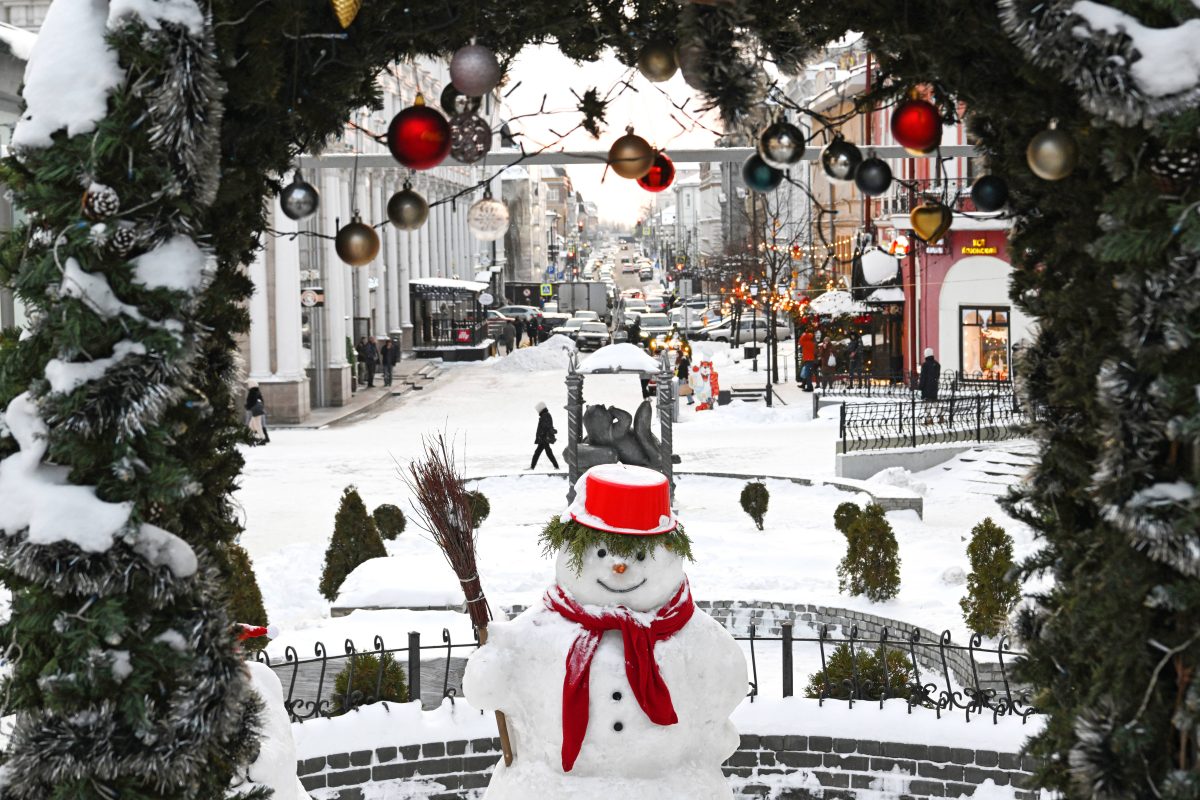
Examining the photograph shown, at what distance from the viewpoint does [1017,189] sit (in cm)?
414

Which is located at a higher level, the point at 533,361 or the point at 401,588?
the point at 533,361

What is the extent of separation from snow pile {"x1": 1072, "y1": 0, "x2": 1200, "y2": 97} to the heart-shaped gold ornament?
196cm

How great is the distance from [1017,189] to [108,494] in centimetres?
263

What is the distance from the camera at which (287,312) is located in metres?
31.8

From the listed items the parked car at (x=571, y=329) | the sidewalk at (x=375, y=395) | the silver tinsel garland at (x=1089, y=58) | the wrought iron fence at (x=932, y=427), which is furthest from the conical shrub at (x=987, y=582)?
the parked car at (x=571, y=329)

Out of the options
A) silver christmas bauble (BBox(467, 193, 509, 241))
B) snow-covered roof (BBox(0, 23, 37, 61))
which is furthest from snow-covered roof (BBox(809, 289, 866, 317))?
silver christmas bauble (BBox(467, 193, 509, 241))

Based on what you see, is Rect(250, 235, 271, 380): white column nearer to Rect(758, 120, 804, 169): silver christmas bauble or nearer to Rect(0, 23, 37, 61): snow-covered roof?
Rect(0, 23, 37, 61): snow-covered roof

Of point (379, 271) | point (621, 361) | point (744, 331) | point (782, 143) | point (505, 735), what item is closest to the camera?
point (782, 143)

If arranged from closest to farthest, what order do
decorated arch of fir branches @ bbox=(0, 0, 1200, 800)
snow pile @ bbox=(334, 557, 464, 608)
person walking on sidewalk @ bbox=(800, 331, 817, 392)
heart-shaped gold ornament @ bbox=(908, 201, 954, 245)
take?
decorated arch of fir branches @ bbox=(0, 0, 1200, 800) < heart-shaped gold ornament @ bbox=(908, 201, 954, 245) < snow pile @ bbox=(334, 557, 464, 608) < person walking on sidewalk @ bbox=(800, 331, 817, 392)

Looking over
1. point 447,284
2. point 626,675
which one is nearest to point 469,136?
point 626,675

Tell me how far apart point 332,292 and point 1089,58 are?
3356 centimetres

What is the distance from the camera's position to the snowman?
5.86 meters

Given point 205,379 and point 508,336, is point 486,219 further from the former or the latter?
point 508,336

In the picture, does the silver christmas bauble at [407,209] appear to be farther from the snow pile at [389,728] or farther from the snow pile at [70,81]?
the snow pile at [389,728]
